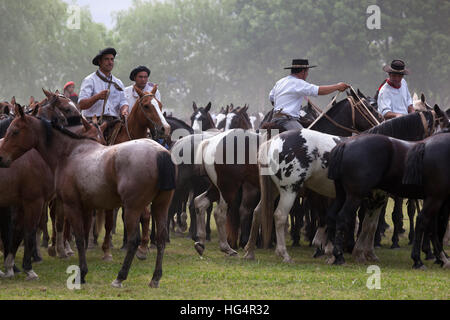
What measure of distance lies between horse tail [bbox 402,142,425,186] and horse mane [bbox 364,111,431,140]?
111 centimetres

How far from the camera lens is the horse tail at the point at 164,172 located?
8188 millimetres

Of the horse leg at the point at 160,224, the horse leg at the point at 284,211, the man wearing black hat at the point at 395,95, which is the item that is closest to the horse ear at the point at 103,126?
the horse leg at the point at 284,211

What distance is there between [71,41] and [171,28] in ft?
45.7

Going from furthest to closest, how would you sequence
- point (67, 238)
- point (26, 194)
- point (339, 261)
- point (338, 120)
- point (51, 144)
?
point (338, 120)
point (67, 238)
point (339, 261)
point (26, 194)
point (51, 144)

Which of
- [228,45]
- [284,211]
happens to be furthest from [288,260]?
[228,45]

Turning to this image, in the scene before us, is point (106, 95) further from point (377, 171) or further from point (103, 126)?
point (377, 171)

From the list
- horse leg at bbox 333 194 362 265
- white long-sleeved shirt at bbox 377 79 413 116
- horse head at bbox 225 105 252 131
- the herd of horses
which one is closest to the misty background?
horse head at bbox 225 105 252 131

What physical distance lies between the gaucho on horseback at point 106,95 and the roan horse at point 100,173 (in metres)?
2.72

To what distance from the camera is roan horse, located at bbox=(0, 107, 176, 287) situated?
26.9 ft

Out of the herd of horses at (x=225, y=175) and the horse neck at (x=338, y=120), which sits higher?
the horse neck at (x=338, y=120)

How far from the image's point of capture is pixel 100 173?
333 inches

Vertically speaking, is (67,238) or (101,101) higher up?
(101,101)

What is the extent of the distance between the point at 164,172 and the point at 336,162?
9.98ft

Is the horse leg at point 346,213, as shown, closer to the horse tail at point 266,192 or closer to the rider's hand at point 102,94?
the horse tail at point 266,192
